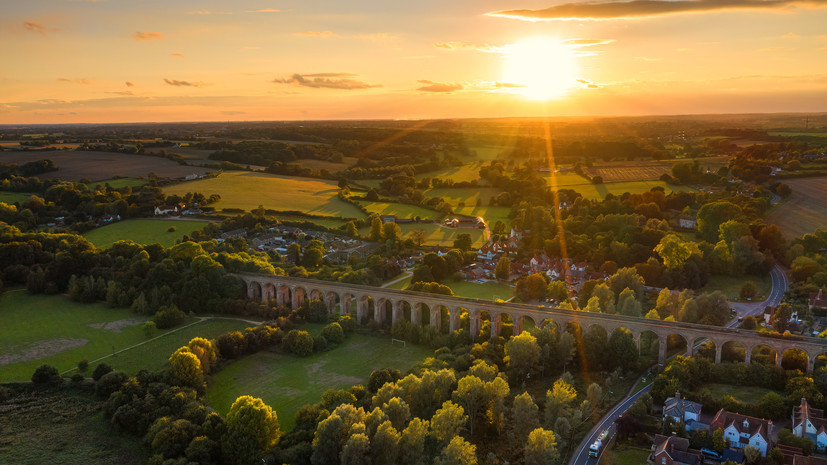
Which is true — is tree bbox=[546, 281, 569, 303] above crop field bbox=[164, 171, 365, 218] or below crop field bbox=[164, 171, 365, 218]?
below

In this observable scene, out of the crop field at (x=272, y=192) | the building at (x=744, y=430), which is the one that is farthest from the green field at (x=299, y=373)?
the crop field at (x=272, y=192)

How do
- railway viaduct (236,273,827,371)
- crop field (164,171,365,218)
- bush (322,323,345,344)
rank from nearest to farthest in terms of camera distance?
1. railway viaduct (236,273,827,371)
2. bush (322,323,345,344)
3. crop field (164,171,365,218)

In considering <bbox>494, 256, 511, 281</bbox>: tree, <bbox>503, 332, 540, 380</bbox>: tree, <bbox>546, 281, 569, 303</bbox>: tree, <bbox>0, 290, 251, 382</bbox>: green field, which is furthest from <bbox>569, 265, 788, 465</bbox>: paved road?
<bbox>0, 290, 251, 382</bbox>: green field

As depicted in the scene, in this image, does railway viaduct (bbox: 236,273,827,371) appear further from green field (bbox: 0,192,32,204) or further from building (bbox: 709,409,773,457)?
green field (bbox: 0,192,32,204)

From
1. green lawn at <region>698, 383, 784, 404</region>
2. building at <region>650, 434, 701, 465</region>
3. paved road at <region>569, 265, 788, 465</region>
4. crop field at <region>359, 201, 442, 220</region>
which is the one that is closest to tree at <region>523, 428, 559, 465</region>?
paved road at <region>569, 265, 788, 465</region>

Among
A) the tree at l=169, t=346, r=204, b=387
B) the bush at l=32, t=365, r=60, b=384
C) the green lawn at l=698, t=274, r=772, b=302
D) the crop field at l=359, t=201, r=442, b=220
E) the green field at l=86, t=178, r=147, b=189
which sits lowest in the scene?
the green lawn at l=698, t=274, r=772, b=302

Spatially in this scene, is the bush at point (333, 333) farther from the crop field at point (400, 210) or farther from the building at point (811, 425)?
the crop field at point (400, 210)

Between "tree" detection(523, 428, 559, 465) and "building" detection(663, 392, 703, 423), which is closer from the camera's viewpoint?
"tree" detection(523, 428, 559, 465)

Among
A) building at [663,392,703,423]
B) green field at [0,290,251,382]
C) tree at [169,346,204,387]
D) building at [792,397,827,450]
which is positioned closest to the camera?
building at [792,397,827,450]
